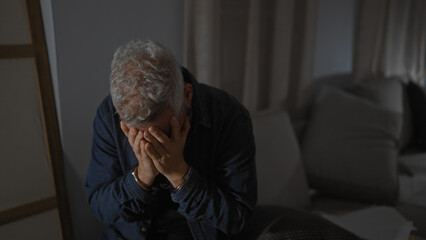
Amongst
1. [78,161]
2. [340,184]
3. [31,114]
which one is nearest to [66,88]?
[31,114]

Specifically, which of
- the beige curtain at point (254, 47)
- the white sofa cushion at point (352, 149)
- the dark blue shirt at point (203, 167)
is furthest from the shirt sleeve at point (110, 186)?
the white sofa cushion at point (352, 149)

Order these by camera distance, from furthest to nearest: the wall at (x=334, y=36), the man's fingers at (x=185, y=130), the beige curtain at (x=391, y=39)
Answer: the beige curtain at (x=391, y=39) < the wall at (x=334, y=36) < the man's fingers at (x=185, y=130)

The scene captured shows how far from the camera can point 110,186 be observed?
35.6 inches

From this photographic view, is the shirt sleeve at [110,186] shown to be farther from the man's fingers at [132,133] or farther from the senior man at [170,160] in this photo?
the man's fingers at [132,133]

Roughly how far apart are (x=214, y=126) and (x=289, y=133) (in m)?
0.79

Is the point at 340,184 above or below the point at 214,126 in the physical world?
below

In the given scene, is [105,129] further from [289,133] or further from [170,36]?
[289,133]

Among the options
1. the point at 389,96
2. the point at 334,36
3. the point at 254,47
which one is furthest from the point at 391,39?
the point at 254,47

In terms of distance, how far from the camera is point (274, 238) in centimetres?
96

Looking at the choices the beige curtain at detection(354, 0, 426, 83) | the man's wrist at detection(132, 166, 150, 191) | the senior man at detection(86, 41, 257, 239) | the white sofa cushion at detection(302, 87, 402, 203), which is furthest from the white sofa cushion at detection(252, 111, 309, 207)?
the beige curtain at detection(354, 0, 426, 83)

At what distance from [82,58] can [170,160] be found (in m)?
0.55

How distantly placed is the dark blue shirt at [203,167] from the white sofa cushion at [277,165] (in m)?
0.49

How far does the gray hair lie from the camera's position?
68cm

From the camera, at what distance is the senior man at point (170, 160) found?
2.37 ft
